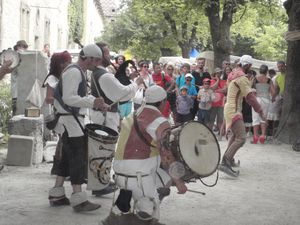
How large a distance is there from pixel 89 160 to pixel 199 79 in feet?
28.5

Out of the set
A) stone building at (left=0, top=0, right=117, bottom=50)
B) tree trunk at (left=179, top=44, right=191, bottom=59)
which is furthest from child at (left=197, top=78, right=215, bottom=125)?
tree trunk at (left=179, top=44, right=191, bottom=59)

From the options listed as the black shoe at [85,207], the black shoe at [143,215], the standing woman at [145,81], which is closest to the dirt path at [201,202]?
the black shoe at [85,207]

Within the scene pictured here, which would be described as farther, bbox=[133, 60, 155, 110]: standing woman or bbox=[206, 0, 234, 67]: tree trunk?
bbox=[206, 0, 234, 67]: tree trunk

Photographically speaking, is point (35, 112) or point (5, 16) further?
point (5, 16)

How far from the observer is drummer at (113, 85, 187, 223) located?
16.1 feet

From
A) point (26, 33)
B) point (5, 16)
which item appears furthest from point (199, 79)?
point (26, 33)

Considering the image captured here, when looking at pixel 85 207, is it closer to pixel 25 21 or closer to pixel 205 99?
pixel 205 99

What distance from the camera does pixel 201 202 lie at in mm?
7039

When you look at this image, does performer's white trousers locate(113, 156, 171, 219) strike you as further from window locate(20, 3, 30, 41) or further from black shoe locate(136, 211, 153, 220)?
window locate(20, 3, 30, 41)

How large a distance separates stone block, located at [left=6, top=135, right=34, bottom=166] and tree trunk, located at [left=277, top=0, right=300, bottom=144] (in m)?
6.56

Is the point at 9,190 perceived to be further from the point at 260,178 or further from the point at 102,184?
the point at 260,178

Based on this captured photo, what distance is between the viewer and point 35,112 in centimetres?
956

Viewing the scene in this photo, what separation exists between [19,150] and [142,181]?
4.31 metres

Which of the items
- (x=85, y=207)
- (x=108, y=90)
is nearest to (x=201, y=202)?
(x=85, y=207)
